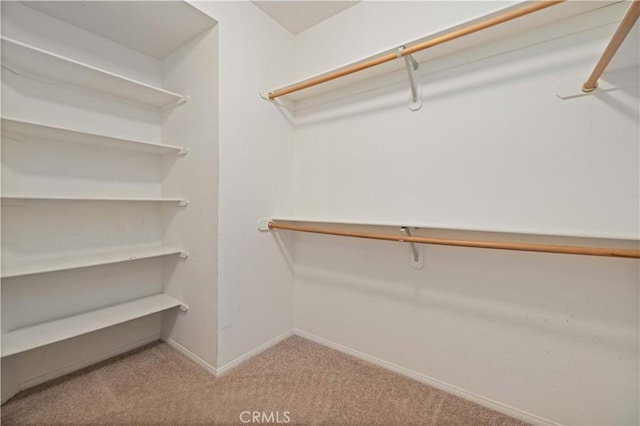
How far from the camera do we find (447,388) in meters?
1.48

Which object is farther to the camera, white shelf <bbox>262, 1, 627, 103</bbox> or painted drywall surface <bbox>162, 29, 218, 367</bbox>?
painted drywall surface <bbox>162, 29, 218, 367</bbox>

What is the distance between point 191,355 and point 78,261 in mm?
891

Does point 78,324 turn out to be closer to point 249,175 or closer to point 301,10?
point 249,175

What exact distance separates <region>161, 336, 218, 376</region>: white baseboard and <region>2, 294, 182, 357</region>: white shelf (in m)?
0.30

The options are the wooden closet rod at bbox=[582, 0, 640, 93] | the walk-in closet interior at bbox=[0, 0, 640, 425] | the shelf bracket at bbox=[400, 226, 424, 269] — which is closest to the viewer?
the wooden closet rod at bbox=[582, 0, 640, 93]

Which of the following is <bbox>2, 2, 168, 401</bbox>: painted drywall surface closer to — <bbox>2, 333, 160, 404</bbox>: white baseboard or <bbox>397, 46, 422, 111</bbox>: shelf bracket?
<bbox>2, 333, 160, 404</bbox>: white baseboard

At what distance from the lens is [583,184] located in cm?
115

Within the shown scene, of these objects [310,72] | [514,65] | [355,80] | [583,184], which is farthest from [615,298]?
[310,72]

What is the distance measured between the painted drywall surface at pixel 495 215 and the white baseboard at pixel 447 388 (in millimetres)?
26

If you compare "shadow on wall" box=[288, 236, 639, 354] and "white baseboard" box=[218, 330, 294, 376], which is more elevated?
"shadow on wall" box=[288, 236, 639, 354]

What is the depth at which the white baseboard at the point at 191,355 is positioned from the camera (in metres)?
1.64

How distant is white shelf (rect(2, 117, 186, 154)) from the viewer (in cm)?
129

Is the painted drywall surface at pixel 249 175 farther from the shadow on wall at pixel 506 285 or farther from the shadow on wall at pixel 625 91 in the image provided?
the shadow on wall at pixel 625 91

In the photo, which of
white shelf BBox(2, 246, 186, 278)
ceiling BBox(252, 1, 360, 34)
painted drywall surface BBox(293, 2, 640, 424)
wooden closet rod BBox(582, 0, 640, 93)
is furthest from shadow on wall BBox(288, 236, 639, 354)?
ceiling BBox(252, 1, 360, 34)
